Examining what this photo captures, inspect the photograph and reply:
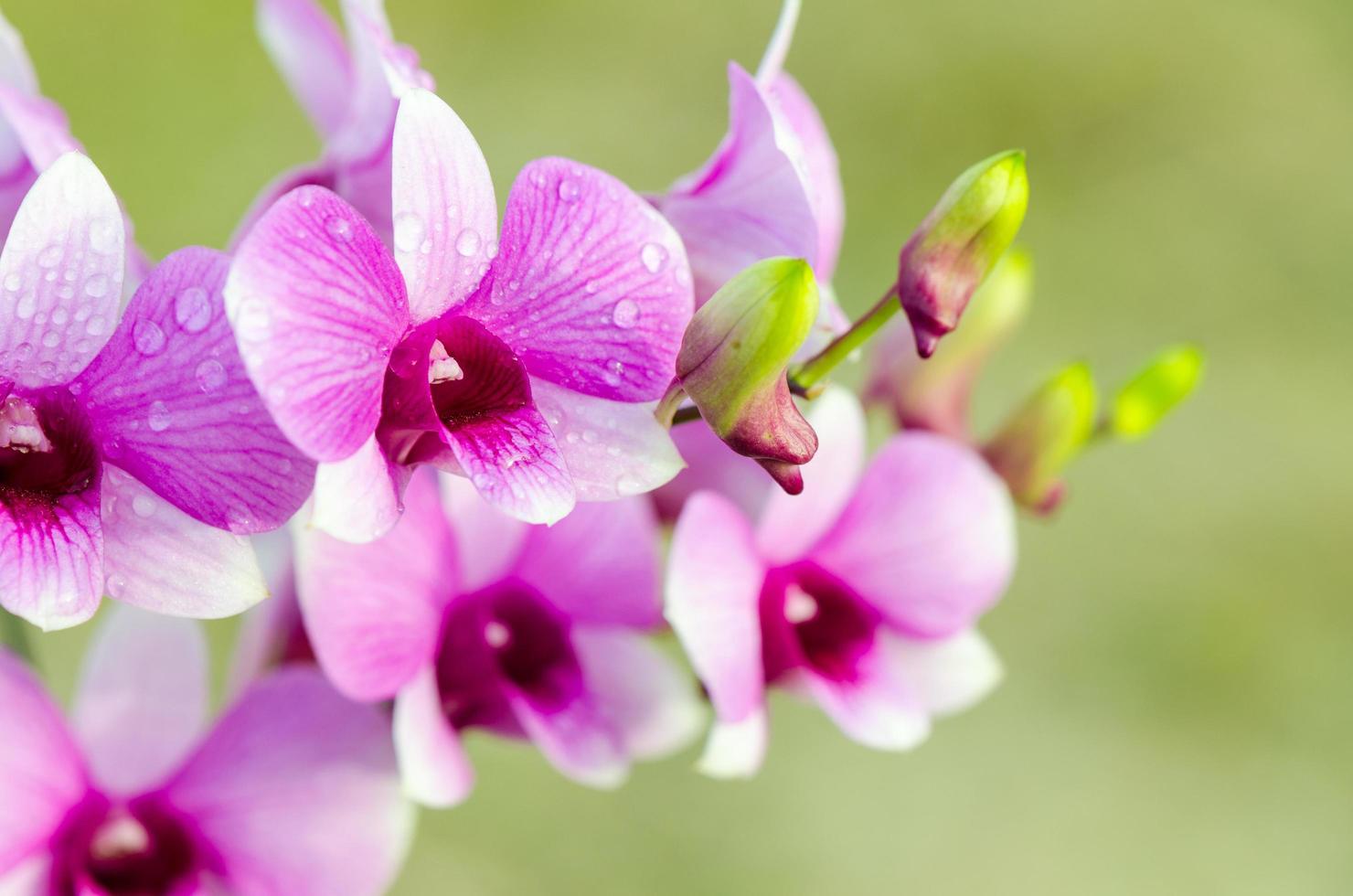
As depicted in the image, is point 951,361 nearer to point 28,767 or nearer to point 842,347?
point 842,347

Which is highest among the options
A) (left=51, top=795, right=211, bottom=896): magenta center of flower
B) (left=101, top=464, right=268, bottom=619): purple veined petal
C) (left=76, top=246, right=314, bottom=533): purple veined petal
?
(left=76, top=246, right=314, bottom=533): purple veined petal

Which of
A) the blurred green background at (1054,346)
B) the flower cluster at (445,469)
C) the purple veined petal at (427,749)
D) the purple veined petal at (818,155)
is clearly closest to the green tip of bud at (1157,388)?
the flower cluster at (445,469)

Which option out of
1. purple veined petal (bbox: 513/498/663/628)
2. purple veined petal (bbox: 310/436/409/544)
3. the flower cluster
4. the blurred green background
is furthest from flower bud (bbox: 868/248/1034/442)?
the blurred green background

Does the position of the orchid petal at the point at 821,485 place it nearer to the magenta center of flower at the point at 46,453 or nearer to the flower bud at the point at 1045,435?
the flower bud at the point at 1045,435

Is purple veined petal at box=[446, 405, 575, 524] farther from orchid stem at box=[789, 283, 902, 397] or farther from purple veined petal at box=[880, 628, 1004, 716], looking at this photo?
purple veined petal at box=[880, 628, 1004, 716]

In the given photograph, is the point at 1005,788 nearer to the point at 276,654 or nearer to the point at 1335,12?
the point at 276,654

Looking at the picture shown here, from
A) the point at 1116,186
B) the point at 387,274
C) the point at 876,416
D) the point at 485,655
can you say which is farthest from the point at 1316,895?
the point at 387,274
